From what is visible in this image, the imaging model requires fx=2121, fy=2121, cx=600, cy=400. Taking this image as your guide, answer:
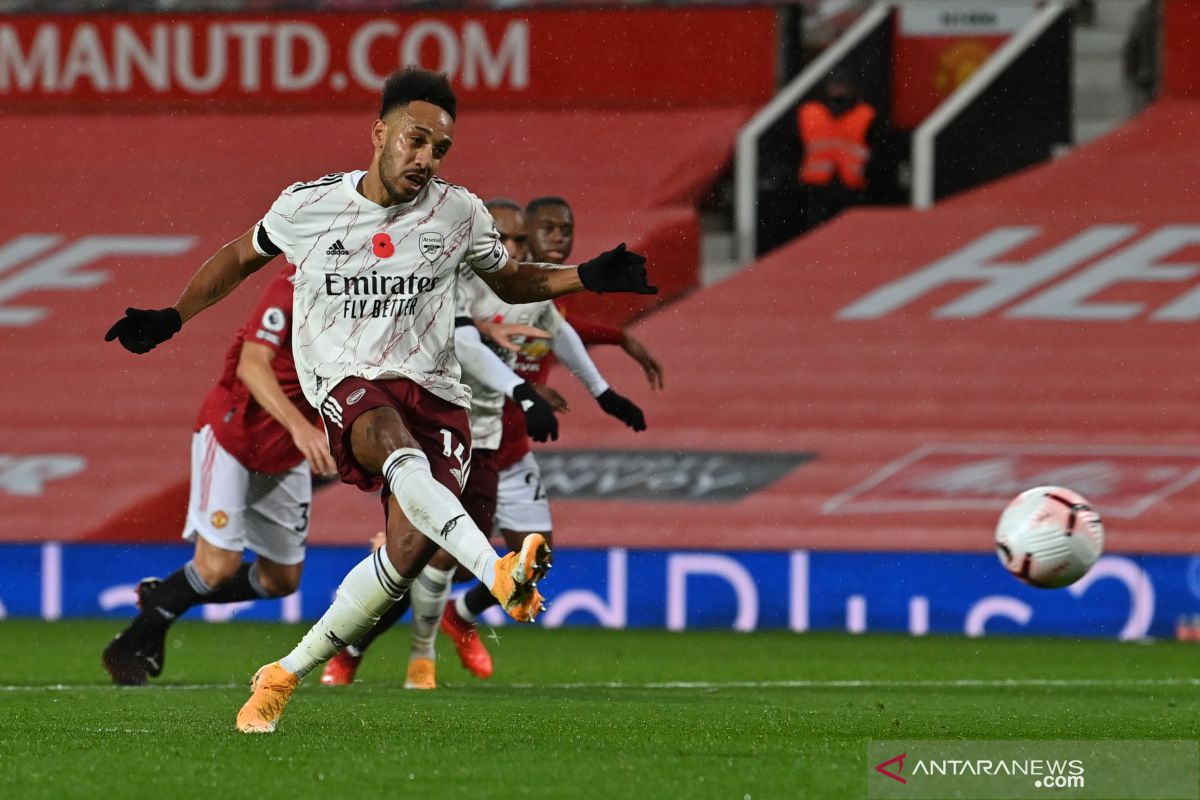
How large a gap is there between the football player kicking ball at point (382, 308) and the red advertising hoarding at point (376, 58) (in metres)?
12.2

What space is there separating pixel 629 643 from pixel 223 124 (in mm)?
9408

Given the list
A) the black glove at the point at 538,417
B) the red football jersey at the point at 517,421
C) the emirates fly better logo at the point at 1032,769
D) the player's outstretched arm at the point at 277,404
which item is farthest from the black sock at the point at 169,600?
the emirates fly better logo at the point at 1032,769

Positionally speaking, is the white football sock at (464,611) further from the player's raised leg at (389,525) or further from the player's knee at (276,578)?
the player's raised leg at (389,525)

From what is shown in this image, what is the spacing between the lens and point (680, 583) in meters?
12.8

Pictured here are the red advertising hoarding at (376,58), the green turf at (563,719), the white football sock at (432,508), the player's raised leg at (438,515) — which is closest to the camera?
the green turf at (563,719)

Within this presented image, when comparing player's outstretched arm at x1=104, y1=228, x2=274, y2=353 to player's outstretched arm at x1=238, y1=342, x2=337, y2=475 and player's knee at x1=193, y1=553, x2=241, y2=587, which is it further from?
player's knee at x1=193, y1=553, x2=241, y2=587

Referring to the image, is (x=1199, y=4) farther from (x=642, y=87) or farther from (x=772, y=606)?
(x=772, y=606)

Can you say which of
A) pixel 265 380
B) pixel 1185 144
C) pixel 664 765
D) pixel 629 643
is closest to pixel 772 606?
pixel 629 643

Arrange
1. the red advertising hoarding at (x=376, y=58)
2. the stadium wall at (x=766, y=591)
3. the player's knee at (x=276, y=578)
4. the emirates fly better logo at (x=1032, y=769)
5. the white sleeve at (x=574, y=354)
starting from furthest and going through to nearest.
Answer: the red advertising hoarding at (x=376, y=58), the stadium wall at (x=766, y=591), the white sleeve at (x=574, y=354), the player's knee at (x=276, y=578), the emirates fly better logo at (x=1032, y=769)

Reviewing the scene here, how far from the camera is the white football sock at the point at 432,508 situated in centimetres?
548

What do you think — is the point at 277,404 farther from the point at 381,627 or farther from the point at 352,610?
the point at 352,610

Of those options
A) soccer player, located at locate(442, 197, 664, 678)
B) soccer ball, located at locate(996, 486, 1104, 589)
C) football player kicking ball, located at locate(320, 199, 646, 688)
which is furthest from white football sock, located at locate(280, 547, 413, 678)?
soccer player, located at locate(442, 197, 664, 678)

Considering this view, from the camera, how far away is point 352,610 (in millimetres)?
5750

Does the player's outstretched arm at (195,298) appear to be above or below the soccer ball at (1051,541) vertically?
above
